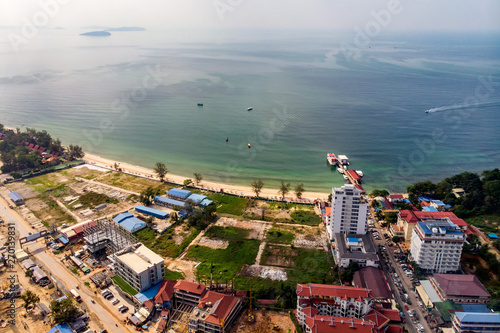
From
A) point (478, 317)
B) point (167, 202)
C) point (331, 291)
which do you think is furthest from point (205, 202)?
point (478, 317)

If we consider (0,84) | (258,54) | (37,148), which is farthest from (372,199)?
(258,54)

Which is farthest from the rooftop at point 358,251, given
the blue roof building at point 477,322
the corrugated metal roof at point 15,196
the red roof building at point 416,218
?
the corrugated metal roof at point 15,196

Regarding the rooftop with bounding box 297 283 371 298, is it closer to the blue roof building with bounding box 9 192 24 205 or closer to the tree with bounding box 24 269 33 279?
the tree with bounding box 24 269 33 279

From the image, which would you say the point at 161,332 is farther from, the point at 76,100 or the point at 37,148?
the point at 76,100

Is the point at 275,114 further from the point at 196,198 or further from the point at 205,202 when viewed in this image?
the point at 205,202

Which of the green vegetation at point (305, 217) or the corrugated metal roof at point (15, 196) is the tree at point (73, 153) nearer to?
the corrugated metal roof at point (15, 196)

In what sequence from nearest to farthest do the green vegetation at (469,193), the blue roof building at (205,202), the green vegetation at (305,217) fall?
the green vegetation at (305,217) < the green vegetation at (469,193) < the blue roof building at (205,202)
